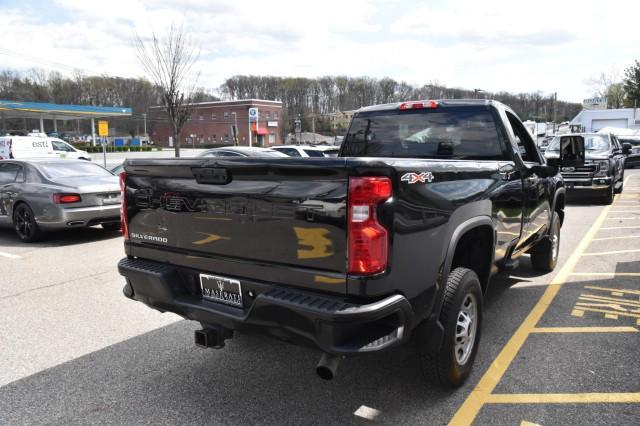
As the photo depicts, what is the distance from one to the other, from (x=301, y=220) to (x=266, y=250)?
12.0 inches

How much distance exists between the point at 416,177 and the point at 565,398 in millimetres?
1824

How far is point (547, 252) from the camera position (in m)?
6.04

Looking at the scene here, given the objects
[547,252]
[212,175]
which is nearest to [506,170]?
[212,175]

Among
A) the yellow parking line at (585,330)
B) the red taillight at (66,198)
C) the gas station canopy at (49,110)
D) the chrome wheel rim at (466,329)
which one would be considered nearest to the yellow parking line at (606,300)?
the yellow parking line at (585,330)

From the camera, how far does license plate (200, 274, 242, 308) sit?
9.34ft

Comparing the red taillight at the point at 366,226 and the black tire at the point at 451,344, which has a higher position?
the red taillight at the point at 366,226

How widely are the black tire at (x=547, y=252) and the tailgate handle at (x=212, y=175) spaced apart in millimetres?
4419

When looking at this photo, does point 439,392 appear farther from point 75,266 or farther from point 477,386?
point 75,266

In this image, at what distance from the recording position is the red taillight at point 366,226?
2.37m

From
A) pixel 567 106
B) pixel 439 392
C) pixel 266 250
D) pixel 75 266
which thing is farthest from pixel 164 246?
pixel 567 106

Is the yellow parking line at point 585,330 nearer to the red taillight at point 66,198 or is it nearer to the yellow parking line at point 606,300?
the yellow parking line at point 606,300

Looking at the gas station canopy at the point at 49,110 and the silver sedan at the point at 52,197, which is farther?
the gas station canopy at the point at 49,110

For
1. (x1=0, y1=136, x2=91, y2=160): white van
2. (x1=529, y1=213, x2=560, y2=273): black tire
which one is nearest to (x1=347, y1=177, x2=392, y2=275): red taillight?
(x1=529, y1=213, x2=560, y2=273): black tire

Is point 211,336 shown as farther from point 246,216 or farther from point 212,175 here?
point 212,175
